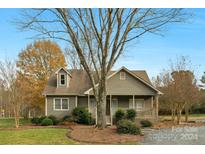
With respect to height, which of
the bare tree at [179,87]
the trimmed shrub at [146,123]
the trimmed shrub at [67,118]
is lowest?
the trimmed shrub at [146,123]

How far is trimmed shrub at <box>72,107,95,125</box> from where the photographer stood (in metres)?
14.9

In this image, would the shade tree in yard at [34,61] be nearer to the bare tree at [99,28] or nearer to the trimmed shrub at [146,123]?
the bare tree at [99,28]

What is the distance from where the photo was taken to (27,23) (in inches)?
443

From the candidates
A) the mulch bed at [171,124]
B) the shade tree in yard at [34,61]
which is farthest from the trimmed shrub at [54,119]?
the mulch bed at [171,124]

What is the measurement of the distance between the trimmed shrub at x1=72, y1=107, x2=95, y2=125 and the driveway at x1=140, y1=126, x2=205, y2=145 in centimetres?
456

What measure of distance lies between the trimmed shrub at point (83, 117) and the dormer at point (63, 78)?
1.74 metres

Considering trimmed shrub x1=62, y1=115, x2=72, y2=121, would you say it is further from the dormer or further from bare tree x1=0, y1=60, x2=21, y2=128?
bare tree x1=0, y1=60, x2=21, y2=128

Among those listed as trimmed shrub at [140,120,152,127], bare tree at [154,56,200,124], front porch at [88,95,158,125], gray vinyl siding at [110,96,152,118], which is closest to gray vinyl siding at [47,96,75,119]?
front porch at [88,95,158,125]

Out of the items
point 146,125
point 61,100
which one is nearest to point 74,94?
point 61,100

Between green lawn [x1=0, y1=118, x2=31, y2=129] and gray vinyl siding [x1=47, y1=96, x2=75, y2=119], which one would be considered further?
Answer: gray vinyl siding [x1=47, y1=96, x2=75, y2=119]

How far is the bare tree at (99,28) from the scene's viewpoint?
1113cm

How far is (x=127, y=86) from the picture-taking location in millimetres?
15875

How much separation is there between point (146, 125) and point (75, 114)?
3772 millimetres

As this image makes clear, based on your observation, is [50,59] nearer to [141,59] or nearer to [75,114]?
[75,114]
